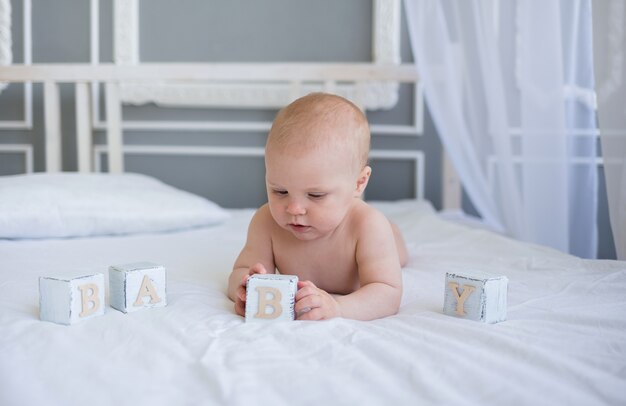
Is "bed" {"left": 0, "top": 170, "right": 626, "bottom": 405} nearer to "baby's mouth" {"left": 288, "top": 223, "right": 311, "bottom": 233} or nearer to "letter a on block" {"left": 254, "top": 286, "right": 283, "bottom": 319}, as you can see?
"letter a on block" {"left": 254, "top": 286, "right": 283, "bottom": 319}

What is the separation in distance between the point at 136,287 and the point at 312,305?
Answer: 24 cm

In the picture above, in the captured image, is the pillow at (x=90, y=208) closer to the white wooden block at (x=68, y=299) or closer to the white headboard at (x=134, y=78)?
the white headboard at (x=134, y=78)

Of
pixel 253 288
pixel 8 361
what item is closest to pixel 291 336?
pixel 253 288

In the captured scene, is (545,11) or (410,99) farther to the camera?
(410,99)

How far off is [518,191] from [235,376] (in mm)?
1166

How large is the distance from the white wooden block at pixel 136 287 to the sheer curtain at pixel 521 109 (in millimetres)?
960

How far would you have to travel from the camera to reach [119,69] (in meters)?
2.20

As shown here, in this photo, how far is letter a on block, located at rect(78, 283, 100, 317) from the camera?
2.52 ft

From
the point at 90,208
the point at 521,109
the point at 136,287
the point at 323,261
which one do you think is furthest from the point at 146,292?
the point at 521,109

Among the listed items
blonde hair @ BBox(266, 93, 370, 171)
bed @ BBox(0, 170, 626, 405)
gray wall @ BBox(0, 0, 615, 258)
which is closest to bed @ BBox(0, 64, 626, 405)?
bed @ BBox(0, 170, 626, 405)

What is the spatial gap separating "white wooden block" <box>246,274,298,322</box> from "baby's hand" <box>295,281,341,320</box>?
1 centimetres

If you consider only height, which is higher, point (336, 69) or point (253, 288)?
point (336, 69)

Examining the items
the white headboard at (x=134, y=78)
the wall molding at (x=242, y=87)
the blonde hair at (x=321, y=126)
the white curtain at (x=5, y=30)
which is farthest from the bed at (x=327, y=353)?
the white curtain at (x=5, y=30)

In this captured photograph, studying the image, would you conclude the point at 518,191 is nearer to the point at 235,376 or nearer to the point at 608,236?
the point at 608,236
